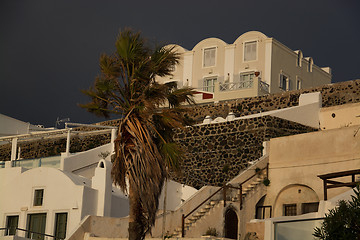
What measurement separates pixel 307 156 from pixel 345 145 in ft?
6.18

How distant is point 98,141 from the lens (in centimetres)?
4491

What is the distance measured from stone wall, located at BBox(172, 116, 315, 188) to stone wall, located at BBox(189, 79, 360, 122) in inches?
176

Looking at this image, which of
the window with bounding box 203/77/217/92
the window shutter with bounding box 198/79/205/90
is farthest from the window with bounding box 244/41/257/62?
the window shutter with bounding box 198/79/205/90

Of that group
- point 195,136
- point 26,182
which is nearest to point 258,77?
point 195,136

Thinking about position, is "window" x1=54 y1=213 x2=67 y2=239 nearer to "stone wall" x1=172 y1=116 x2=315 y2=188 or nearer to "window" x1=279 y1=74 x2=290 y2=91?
"stone wall" x1=172 y1=116 x2=315 y2=188

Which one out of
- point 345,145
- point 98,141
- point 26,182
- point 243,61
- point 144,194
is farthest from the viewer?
point 243,61

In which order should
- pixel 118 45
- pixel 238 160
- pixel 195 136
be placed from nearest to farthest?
pixel 118 45, pixel 238 160, pixel 195 136

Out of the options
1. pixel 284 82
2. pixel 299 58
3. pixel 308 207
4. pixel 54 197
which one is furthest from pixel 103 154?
pixel 299 58

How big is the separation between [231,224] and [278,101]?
1398 centimetres

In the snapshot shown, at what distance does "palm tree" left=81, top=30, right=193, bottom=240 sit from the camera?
19438mm

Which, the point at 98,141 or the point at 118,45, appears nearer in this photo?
the point at 118,45

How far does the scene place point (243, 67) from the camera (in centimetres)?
5172

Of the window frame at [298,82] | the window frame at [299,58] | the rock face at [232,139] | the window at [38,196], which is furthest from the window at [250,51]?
the window at [38,196]

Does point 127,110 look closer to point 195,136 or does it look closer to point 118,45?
point 118,45
